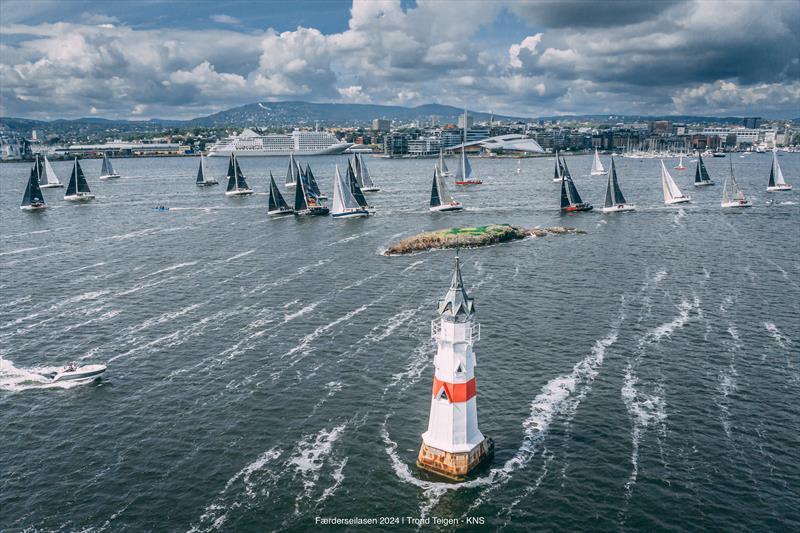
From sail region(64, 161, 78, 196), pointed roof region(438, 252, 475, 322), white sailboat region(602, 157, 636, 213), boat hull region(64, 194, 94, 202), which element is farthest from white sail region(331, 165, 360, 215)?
pointed roof region(438, 252, 475, 322)

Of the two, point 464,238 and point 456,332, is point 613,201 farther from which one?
point 456,332

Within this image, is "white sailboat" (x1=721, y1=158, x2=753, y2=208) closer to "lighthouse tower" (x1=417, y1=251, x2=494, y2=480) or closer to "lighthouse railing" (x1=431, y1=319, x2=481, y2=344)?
"lighthouse tower" (x1=417, y1=251, x2=494, y2=480)

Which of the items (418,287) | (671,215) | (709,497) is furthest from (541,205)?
(709,497)

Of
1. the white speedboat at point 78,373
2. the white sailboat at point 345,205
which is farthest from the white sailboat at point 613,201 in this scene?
the white speedboat at point 78,373

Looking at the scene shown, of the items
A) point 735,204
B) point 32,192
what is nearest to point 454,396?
point 735,204

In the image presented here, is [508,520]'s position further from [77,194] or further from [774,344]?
[77,194]

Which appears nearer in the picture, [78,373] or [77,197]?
[78,373]
